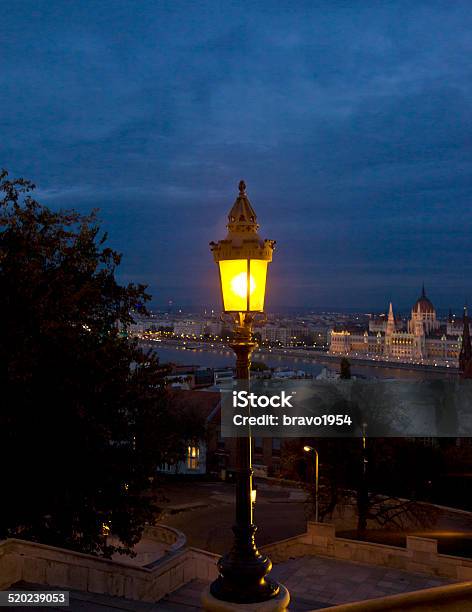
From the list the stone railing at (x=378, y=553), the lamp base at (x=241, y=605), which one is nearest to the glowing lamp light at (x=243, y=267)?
the lamp base at (x=241, y=605)

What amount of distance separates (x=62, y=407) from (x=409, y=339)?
Result: 169313 millimetres

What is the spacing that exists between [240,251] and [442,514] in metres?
19.1

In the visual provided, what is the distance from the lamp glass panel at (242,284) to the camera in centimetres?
427

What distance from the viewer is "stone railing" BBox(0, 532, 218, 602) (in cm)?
675

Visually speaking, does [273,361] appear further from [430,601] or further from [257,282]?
[430,601]

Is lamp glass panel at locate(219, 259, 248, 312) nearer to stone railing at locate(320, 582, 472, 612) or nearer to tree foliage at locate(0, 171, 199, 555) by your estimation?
stone railing at locate(320, 582, 472, 612)

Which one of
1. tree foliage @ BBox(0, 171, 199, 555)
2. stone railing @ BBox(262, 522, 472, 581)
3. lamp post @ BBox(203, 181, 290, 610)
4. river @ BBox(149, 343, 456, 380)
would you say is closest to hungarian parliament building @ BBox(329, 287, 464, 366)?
river @ BBox(149, 343, 456, 380)

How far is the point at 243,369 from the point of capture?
445 centimetres

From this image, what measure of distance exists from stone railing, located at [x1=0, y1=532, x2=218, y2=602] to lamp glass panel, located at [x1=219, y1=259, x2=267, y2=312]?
164 inches

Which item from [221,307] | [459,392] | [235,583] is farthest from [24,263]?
[459,392]

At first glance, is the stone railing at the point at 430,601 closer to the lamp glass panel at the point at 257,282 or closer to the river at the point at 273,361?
the lamp glass panel at the point at 257,282

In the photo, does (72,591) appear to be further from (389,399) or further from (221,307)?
(389,399)

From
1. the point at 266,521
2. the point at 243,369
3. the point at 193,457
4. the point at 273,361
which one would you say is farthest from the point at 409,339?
the point at 243,369

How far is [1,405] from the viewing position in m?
8.23
